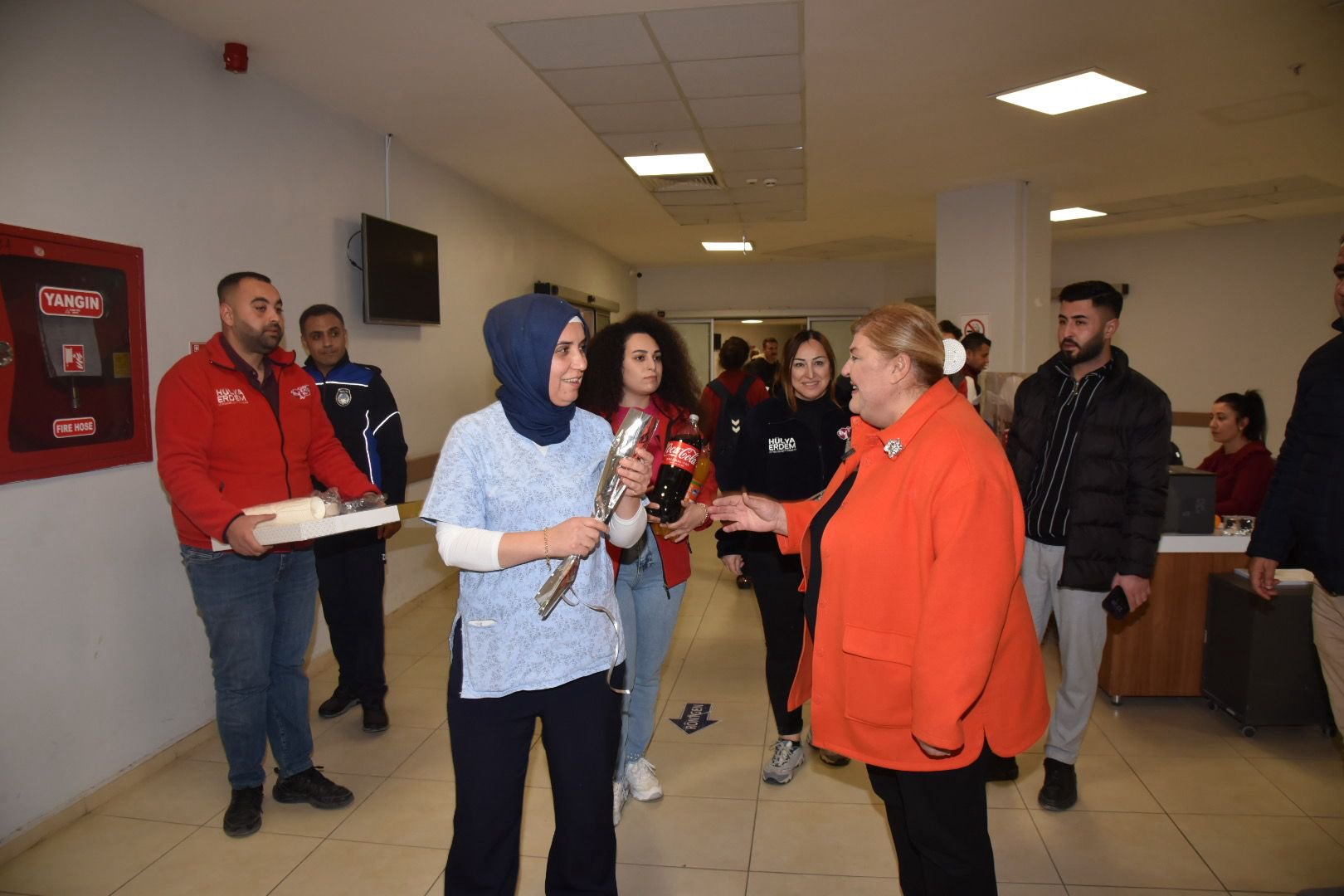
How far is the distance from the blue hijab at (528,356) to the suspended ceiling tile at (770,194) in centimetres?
578

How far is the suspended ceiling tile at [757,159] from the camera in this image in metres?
5.95

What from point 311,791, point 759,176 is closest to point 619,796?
point 311,791

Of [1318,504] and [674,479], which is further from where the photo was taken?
[1318,504]

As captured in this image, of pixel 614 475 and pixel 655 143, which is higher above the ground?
pixel 655 143

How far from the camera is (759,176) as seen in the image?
6.71 metres

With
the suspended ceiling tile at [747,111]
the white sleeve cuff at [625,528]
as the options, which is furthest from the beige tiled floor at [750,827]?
the suspended ceiling tile at [747,111]

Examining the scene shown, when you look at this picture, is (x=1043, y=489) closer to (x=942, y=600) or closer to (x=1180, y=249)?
(x=942, y=600)

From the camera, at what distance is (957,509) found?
165 cm

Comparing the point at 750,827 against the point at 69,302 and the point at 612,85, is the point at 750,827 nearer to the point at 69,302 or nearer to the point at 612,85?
the point at 69,302

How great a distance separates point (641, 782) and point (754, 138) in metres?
4.32

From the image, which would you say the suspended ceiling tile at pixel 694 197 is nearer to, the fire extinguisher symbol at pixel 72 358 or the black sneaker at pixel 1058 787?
the fire extinguisher symbol at pixel 72 358

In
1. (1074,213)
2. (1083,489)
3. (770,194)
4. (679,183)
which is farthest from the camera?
(1074,213)

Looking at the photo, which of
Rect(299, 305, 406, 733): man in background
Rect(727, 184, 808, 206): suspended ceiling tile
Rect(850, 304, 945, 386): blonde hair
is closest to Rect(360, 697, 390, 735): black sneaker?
Rect(299, 305, 406, 733): man in background

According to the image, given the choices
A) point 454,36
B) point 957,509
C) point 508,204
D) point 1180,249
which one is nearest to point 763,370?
point 508,204
